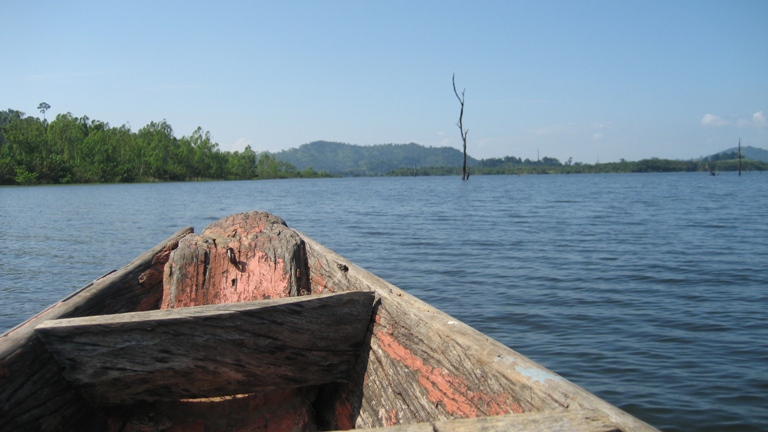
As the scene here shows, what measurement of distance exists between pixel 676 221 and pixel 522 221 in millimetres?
4719

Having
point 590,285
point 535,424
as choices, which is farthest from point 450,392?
point 590,285

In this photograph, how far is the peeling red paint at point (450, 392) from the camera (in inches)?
65.9

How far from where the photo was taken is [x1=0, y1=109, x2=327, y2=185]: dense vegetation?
6925 cm

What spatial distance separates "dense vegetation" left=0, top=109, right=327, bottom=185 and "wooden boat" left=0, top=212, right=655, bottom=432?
7675cm

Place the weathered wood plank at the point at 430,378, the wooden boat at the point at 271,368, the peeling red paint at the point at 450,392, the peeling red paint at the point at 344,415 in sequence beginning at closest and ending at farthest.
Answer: the weathered wood plank at the point at 430,378 < the peeling red paint at the point at 450,392 < the wooden boat at the point at 271,368 < the peeling red paint at the point at 344,415

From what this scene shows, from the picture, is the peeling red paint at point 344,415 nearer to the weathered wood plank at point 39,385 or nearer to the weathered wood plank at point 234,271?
the weathered wood plank at point 234,271

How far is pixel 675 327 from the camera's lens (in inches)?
246

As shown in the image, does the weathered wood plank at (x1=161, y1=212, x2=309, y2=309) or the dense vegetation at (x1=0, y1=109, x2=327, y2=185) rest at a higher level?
the dense vegetation at (x1=0, y1=109, x2=327, y2=185)

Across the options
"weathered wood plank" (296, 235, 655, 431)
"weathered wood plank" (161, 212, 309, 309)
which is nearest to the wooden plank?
"weathered wood plank" (296, 235, 655, 431)

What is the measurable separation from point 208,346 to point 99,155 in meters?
85.6

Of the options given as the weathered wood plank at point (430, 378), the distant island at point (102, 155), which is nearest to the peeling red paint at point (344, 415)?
the weathered wood plank at point (430, 378)

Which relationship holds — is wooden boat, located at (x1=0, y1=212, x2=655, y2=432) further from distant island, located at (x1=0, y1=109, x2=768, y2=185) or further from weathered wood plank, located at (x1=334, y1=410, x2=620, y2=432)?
distant island, located at (x1=0, y1=109, x2=768, y2=185)

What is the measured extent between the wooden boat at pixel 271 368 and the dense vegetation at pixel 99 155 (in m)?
76.8

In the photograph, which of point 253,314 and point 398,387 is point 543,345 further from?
point 253,314
